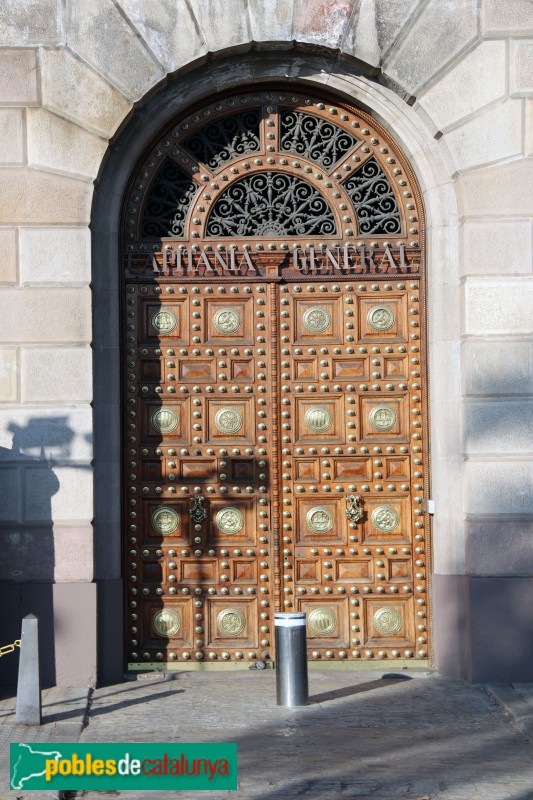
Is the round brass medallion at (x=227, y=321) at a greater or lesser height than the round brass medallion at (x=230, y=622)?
greater

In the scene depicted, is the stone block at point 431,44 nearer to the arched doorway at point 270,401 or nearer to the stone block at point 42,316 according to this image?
the arched doorway at point 270,401

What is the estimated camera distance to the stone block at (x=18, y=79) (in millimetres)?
10148

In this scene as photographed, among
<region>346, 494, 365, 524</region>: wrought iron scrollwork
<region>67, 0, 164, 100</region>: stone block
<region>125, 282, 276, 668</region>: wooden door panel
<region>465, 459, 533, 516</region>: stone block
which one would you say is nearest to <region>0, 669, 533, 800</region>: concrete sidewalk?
<region>125, 282, 276, 668</region>: wooden door panel

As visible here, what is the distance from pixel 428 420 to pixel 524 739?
3398 mm

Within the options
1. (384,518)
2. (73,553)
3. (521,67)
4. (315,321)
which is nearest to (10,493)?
(73,553)

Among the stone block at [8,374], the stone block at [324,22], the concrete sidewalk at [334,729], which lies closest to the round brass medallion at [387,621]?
the concrete sidewalk at [334,729]

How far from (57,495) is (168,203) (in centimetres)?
304

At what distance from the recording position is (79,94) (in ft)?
33.6

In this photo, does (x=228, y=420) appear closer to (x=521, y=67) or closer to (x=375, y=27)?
(x=375, y=27)

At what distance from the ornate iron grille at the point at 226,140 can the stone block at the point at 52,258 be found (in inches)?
64.6

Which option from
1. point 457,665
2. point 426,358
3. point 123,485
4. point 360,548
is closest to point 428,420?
point 426,358

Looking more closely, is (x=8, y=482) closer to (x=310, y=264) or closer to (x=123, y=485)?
(x=123, y=485)

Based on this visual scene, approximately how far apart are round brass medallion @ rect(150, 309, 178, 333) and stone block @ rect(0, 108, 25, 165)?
1894 mm

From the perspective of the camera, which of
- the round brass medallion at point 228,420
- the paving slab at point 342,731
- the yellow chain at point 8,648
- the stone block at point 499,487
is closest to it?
→ the paving slab at point 342,731
